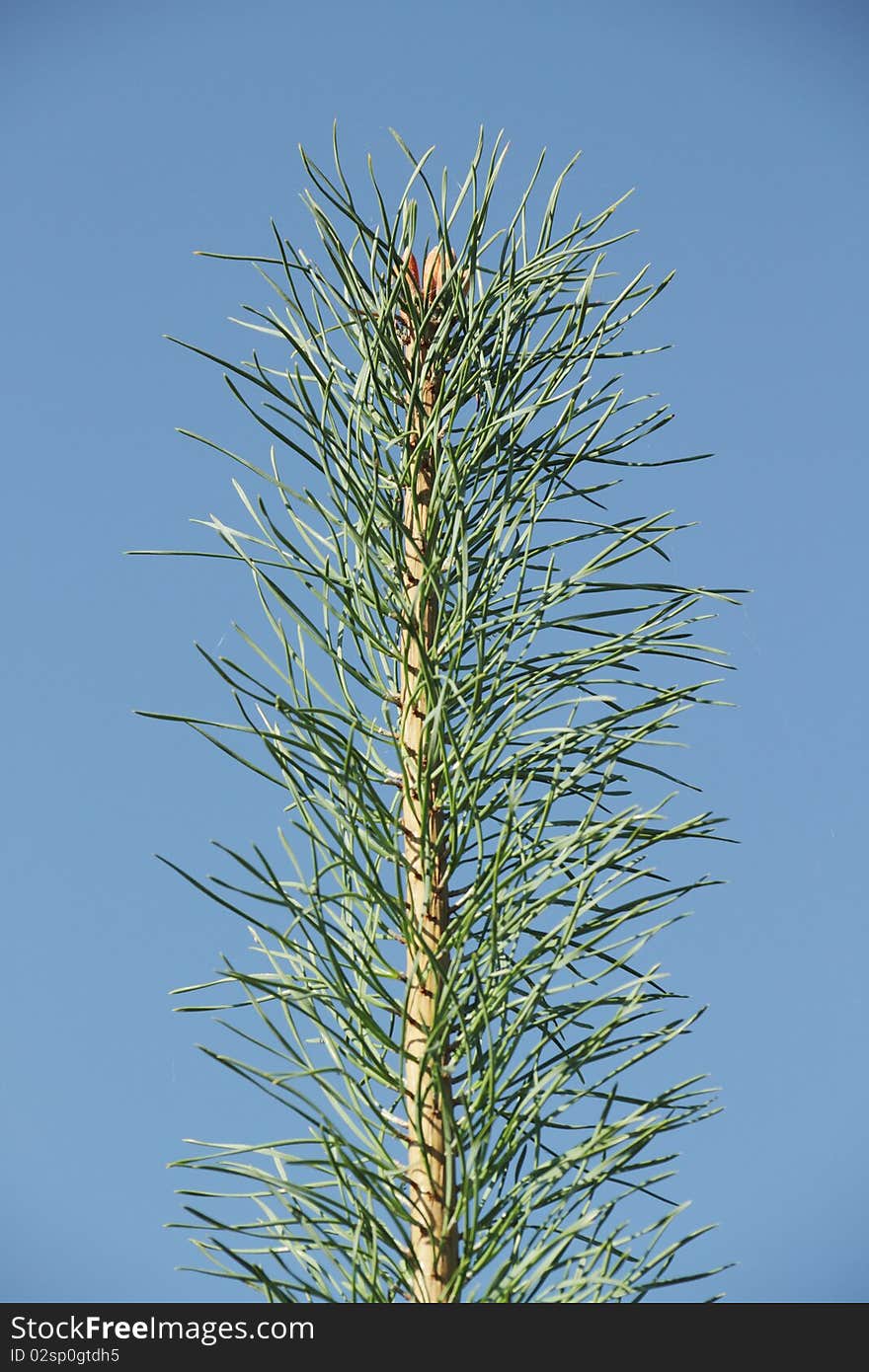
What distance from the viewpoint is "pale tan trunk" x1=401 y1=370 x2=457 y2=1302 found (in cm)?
52

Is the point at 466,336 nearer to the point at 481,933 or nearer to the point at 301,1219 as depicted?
the point at 481,933

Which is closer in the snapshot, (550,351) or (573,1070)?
(573,1070)

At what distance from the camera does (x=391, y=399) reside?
27.9 inches

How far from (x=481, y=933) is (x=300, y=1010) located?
0.09 m

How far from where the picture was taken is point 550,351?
710mm

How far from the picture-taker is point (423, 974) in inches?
22.1

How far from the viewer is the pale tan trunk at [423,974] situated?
52 cm

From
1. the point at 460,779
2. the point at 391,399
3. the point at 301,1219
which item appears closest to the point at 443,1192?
the point at 301,1219
